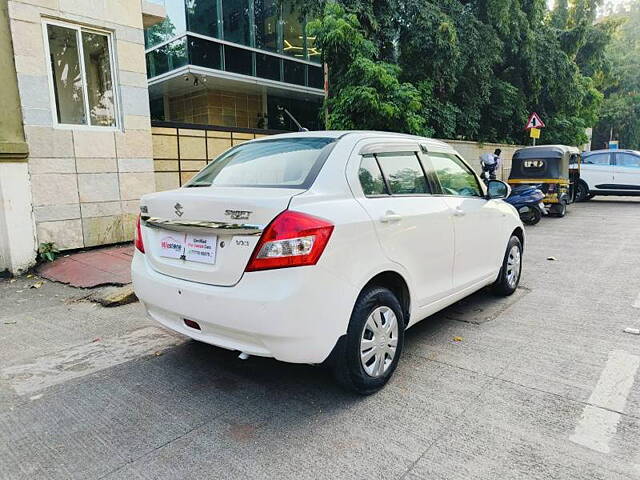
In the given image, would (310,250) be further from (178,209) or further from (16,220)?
(16,220)

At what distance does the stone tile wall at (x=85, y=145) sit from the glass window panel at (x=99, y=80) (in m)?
0.20

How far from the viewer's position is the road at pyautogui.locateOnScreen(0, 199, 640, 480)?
7.77 ft

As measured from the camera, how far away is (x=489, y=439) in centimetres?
256

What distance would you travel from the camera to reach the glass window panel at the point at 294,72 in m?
14.7

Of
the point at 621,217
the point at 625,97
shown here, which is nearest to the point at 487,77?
the point at 621,217

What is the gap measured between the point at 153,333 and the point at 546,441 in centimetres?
325

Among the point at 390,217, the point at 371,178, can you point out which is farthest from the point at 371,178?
the point at 390,217

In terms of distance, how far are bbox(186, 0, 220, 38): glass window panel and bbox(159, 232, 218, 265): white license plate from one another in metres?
11.1

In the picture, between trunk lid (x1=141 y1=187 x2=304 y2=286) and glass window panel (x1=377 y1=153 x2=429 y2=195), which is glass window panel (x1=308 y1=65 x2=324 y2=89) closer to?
glass window panel (x1=377 y1=153 x2=429 y2=195)

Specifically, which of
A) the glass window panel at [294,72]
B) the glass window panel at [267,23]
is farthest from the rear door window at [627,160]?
the glass window panel at [267,23]

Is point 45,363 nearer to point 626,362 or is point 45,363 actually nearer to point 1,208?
point 1,208

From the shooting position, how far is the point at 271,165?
3283 millimetres

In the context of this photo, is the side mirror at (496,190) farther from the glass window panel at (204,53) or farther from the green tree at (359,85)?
the glass window panel at (204,53)

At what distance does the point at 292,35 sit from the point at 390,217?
13.2m
